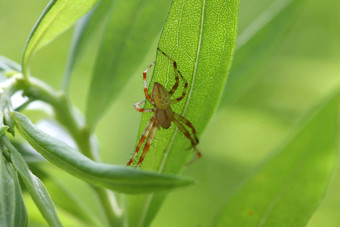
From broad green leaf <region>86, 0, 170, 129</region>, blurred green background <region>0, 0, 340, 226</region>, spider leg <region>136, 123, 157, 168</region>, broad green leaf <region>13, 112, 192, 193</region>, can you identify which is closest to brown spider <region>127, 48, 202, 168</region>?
spider leg <region>136, 123, 157, 168</region>

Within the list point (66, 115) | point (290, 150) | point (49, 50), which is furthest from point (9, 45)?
point (290, 150)

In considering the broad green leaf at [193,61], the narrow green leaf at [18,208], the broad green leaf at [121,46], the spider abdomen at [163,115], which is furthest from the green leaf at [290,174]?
the narrow green leaf at [18,208]

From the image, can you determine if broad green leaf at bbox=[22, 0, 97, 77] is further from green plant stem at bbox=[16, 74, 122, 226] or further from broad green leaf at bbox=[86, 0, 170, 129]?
broad green leaf at bbox=[86, 0, 170, 129]

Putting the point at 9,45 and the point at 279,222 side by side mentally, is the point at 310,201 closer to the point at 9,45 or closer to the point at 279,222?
the point at 279,222

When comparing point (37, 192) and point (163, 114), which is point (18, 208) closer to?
point (37, 192)

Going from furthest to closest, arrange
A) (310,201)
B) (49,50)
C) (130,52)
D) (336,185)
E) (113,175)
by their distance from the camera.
A: (49,50) → (336,185) → (130,52) → (310,201) → (113,175)

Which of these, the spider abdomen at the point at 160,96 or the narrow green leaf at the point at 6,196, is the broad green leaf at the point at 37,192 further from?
the spider abdomen at the point at 160,96
